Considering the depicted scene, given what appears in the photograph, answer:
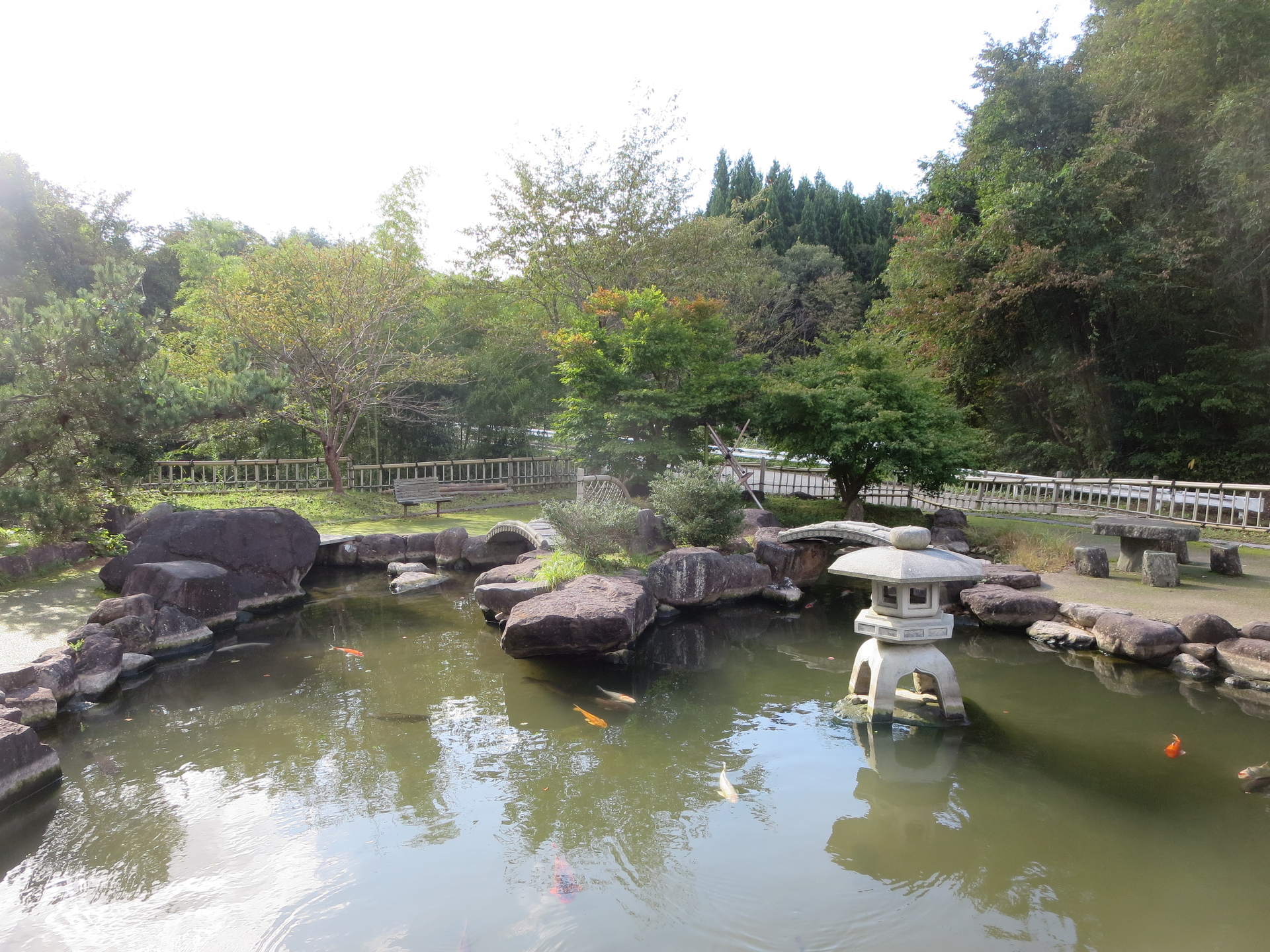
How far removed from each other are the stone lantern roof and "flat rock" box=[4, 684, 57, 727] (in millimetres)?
6753

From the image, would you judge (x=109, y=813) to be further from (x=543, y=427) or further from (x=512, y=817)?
(x=543, y=427)

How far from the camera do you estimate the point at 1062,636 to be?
8406 mm

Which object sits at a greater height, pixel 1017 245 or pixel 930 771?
pixel 1017 245

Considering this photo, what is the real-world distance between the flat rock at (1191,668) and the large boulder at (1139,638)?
0.11 metres

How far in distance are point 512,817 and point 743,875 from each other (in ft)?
5.28

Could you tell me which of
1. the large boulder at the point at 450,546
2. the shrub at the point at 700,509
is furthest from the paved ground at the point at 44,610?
the shrub at the point at 700,509

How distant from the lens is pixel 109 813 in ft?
16.8

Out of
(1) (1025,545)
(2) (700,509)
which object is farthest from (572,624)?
(1) (1025,545)

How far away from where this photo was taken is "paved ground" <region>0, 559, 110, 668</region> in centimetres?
703

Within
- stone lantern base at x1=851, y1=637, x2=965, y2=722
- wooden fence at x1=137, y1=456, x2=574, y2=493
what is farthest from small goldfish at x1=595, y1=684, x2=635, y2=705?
wooden fence at x1=137, y1=456, x2=574, y2=493

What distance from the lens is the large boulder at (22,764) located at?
507 centimetres

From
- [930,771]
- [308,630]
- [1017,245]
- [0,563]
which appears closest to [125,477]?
[0,563]

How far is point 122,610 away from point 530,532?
522 cm

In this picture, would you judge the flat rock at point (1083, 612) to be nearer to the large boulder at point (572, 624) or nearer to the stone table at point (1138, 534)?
the stone table at point (1138, 534)
